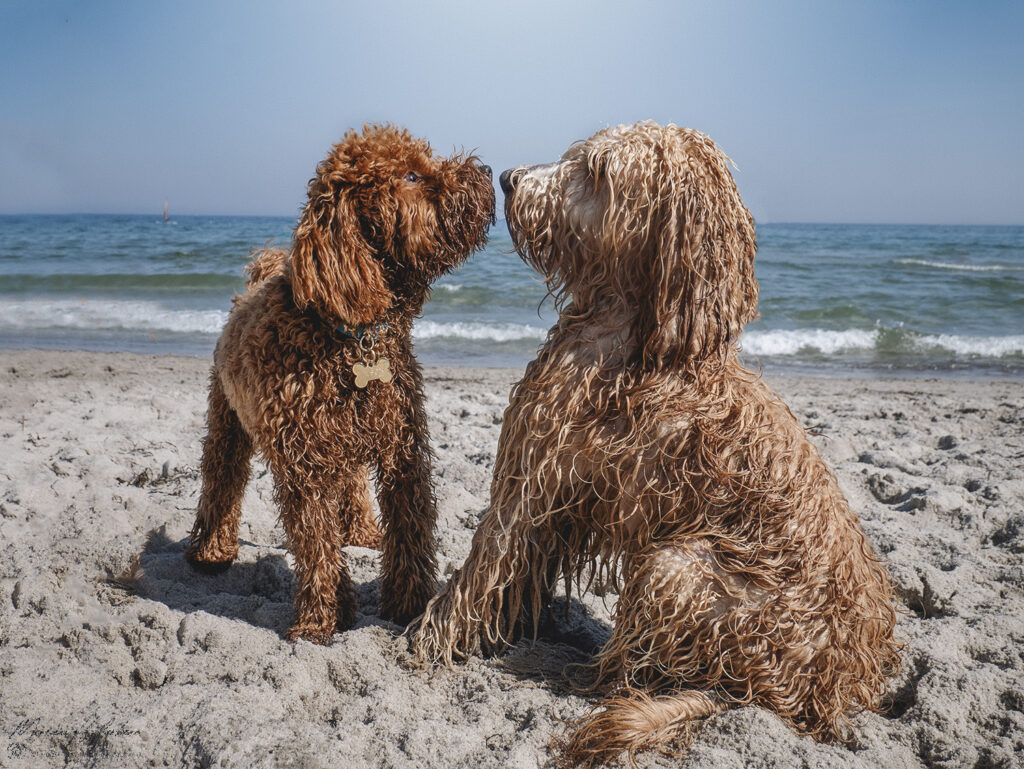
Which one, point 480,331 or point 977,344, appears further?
point 480,331

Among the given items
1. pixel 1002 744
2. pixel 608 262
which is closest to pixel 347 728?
pixel 608 262

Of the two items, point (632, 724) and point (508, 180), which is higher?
point (508, 180)

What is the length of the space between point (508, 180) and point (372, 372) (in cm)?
100

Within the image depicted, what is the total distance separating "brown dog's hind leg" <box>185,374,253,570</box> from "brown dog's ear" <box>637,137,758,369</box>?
2360 millimetres

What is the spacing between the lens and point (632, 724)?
97.7 inches

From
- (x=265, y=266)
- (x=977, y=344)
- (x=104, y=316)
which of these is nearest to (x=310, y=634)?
(x=265, y=266)

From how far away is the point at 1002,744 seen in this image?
2.58m

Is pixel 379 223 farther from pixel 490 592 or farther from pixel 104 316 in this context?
pixel 104 316

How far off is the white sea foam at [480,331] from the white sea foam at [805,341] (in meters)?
3.22

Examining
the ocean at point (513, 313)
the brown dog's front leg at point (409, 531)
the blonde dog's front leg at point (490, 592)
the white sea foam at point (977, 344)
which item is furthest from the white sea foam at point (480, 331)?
the blonde dog's front leg at point (490, 592)

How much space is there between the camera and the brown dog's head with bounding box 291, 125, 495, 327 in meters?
3.07

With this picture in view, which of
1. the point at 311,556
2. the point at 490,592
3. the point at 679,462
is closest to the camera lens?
the point at 679,462

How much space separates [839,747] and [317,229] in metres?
2.62

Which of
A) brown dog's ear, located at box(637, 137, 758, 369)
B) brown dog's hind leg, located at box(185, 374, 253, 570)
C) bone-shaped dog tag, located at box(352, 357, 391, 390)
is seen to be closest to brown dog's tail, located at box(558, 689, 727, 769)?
brown dog's ear, located at box(637, 137, 758, 369)
